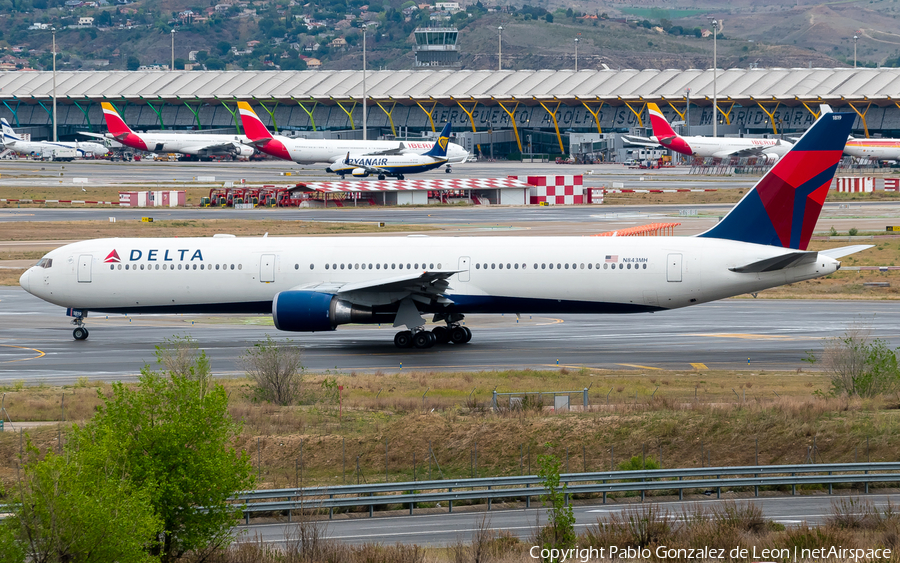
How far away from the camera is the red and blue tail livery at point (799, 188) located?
35844 millimetres

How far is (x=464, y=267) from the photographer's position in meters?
37.6

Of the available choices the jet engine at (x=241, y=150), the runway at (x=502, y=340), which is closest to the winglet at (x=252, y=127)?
the jet engine at (x=241, y=150)

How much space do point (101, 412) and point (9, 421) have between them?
37.8 feet

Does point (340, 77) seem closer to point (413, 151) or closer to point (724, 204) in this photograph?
point (413, 151)

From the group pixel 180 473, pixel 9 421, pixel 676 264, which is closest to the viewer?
pixel 180 473

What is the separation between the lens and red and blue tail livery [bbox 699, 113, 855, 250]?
35.8 meters

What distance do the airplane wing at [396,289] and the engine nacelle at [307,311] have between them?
0.65m

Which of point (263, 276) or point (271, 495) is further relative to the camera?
point (263, 276)

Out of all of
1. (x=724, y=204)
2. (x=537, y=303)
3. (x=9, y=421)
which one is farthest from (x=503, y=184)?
(x=9, y=421)

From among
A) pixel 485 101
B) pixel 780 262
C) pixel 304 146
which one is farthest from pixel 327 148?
pixel 780 262

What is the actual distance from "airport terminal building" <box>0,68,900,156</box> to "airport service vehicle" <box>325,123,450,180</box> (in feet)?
148

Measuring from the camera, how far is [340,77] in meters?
184

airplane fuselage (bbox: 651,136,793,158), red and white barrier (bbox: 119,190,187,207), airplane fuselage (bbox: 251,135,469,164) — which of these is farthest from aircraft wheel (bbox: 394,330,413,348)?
airplane fuselage (bbox: 651,136,793,158)

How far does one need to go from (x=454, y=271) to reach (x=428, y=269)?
117 cm
